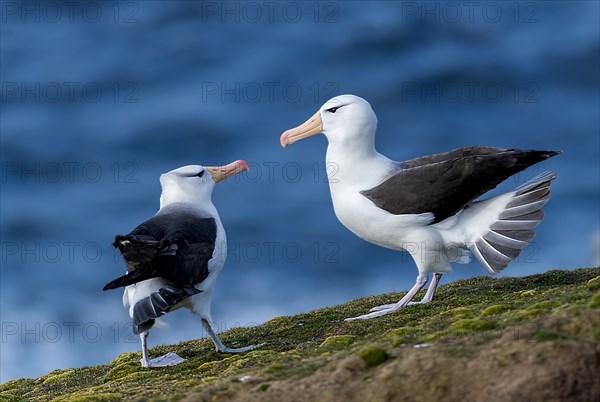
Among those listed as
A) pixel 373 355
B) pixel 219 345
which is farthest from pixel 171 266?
pixel 373 355

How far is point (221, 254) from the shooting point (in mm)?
11758

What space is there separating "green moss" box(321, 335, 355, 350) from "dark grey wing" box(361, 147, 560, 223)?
8.06 ft

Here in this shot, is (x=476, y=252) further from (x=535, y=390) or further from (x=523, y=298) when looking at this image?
(x=535, y=390)

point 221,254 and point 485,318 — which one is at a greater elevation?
point 221,254

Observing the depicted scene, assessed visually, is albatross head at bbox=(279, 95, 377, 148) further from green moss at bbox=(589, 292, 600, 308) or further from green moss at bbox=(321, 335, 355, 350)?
green moss at bbox=(589, 292, 600, 308)

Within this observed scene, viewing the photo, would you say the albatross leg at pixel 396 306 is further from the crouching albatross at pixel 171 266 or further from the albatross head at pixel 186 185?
the albatross head at pixel 186 185

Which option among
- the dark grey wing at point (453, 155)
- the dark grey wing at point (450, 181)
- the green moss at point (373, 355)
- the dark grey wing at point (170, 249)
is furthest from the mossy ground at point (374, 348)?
the dark grey wing at point (453, 155)

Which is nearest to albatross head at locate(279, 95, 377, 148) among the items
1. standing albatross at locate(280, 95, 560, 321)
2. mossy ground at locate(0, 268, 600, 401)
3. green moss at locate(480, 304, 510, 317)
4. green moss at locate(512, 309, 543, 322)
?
standing albatross at locate(280, 95, 560, 321)

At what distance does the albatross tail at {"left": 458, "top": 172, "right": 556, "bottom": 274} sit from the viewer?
11.5 m

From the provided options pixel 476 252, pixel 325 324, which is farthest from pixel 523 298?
pixel 325 324

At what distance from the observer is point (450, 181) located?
11648 mm

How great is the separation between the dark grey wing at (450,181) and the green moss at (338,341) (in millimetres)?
2458

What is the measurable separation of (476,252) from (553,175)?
4.46 feet

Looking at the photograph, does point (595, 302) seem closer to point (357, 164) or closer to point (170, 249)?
point (170, 249)
